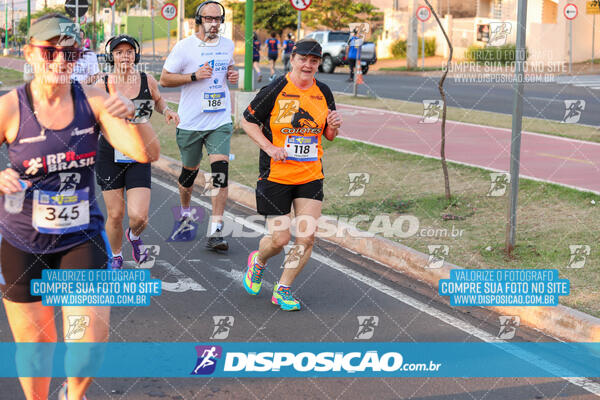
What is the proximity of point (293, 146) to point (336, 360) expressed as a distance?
1709 millimetres

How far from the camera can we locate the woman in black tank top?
7066 mm

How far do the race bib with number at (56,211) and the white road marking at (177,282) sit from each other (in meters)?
3.13

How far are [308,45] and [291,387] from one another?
2560mm

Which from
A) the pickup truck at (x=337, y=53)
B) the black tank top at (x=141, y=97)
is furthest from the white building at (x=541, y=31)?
the black tank top at (x=141, y=97)

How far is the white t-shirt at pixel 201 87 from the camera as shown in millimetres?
8617

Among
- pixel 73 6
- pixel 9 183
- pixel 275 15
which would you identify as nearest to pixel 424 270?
pixel 9 183

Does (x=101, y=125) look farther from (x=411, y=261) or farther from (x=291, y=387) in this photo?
(x=411, y=261)

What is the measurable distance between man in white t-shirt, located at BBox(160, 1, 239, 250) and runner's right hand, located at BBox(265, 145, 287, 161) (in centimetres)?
220

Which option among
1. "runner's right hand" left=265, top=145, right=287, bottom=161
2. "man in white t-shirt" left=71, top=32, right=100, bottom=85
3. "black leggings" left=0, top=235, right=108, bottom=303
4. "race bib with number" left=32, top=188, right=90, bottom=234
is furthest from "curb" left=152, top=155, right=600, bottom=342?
"race bib with number" left=32, top=188, right=90, bottom=234

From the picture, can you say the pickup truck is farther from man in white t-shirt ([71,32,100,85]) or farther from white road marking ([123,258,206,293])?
white road marking ([123,258,206,293])

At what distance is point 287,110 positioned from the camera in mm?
6484

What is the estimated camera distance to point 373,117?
20.1m

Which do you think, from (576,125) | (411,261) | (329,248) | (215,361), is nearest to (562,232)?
(411,261)

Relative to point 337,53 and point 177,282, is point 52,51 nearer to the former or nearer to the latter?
point 177,282
